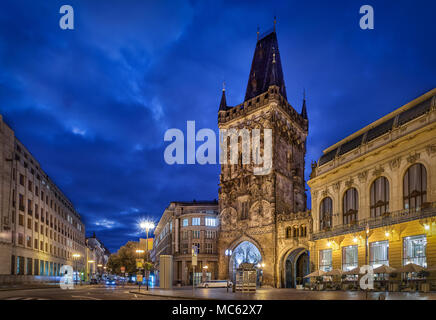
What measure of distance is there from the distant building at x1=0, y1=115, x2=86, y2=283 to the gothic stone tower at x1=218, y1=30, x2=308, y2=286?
97.0 feet

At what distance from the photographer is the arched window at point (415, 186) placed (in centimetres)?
3256

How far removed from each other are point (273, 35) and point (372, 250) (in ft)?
164

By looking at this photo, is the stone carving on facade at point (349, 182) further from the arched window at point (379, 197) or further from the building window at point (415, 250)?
the building window at point (415, 250)

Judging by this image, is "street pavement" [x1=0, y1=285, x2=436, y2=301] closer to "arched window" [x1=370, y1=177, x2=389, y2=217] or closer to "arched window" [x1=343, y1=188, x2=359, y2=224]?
"arched window" [x1=370, y1=177, x2=389, y2=217]

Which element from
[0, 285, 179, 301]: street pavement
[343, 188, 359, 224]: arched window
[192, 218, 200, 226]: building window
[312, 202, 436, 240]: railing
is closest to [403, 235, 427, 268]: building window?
[312, 202, 436, 240]: railing

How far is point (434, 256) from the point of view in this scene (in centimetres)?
2966

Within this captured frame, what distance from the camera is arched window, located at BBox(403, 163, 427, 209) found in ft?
107

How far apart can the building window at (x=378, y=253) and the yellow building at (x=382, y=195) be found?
91 millimetres

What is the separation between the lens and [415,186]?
33344 mm

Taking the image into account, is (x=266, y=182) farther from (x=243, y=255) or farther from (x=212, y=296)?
(x=212, y=296)

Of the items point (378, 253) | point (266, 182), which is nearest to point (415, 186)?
point (378, 253)

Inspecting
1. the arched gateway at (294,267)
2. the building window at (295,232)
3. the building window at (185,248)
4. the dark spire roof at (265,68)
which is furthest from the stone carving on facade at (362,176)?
the building window at (185,248)
